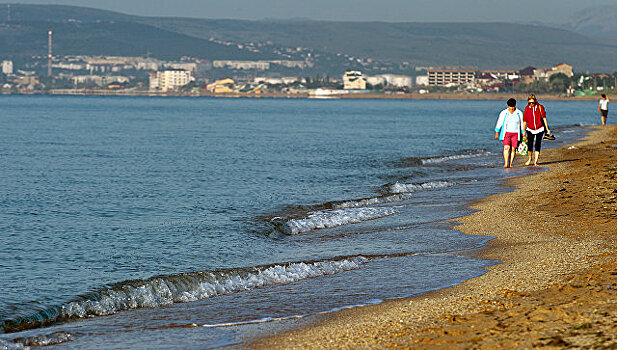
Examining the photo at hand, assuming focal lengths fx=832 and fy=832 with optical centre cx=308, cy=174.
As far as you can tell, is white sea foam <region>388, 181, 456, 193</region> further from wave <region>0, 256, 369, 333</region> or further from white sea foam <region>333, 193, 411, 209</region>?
wave <region>0, 256, 369, 333</region>

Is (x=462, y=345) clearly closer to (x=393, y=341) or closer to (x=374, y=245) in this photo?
(x=393, y=341)

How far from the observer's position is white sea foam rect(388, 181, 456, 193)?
69.9 ft

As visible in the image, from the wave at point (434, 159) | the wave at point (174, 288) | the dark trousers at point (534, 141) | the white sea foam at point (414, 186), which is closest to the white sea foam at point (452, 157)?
the wave at point (434, 159)

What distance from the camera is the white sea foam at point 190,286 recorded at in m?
9.34

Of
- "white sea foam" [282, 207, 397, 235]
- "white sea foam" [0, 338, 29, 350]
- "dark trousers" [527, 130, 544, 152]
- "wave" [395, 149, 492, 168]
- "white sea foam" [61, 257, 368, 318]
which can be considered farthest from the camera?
"wave" [395, 149, 492, 168]

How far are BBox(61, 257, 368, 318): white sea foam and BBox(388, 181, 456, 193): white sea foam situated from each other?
9.86 m

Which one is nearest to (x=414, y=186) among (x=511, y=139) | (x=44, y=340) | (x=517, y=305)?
(x=511, y=139)

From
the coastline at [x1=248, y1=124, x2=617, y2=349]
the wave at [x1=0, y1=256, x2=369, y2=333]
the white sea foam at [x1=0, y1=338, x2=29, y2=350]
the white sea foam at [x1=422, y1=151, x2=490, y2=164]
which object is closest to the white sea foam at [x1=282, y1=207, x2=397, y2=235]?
the coastline at [x1=248, y1=124, x2=617, y2=349]

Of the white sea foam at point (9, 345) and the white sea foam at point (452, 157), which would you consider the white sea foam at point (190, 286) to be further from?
the white sea foam at point (452, 157)

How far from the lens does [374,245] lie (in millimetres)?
12773

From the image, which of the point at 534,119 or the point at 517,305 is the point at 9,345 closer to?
the point at 517,305

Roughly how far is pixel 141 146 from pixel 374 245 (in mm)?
32148

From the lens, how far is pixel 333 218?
16.1 m

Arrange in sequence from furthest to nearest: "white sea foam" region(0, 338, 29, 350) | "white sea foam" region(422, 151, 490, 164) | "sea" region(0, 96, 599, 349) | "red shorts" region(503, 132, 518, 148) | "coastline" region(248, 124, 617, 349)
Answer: "white sea foam" region(422, 151, 490, 164), "red shorts" region(503, 132, 518, 148), "sea" region(0, 96, 599, 349), "white sea foam" region(0, 338, 29, 350), "coastline" region(248, 124, 617, 349)
